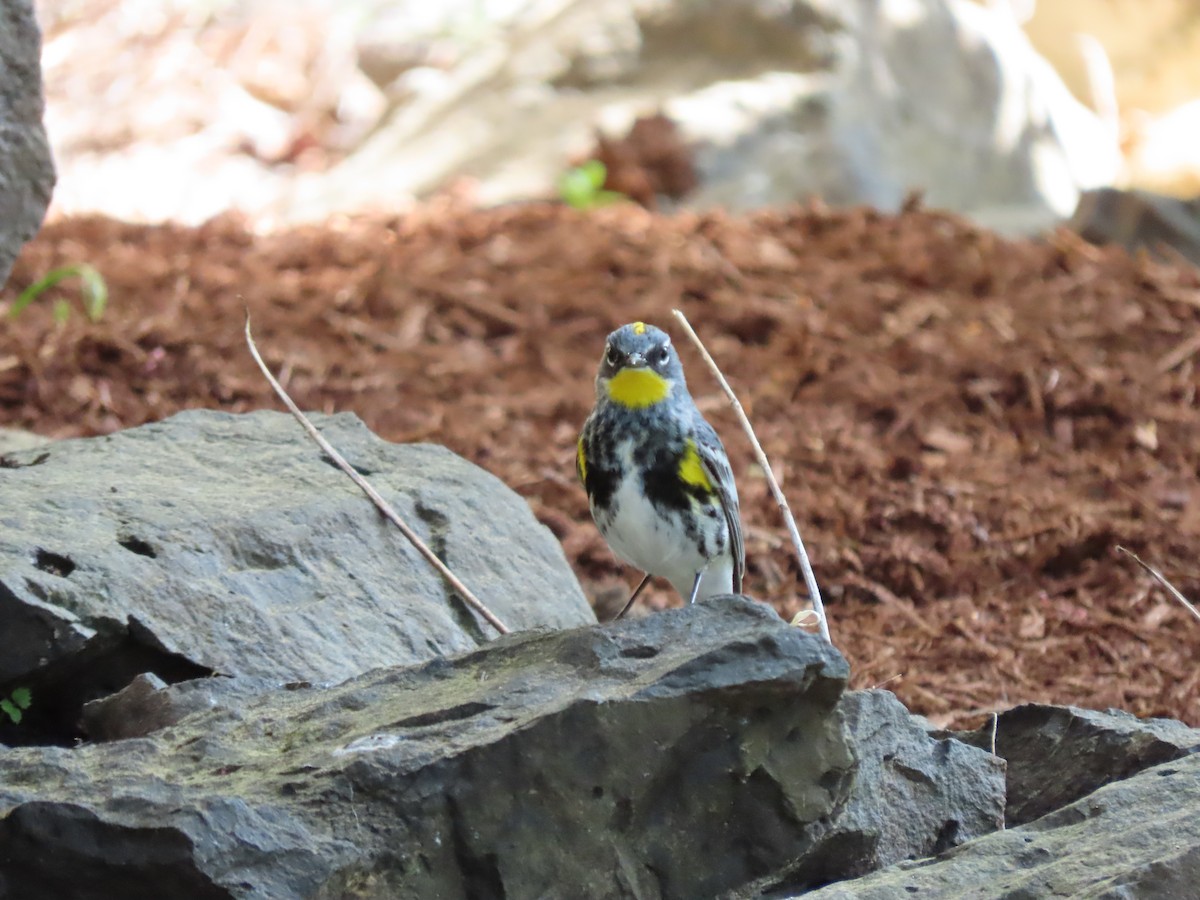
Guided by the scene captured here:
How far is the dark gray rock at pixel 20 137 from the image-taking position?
514cm

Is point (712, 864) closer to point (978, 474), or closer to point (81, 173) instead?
point (978, 474)

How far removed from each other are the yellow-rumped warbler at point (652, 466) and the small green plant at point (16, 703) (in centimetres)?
180

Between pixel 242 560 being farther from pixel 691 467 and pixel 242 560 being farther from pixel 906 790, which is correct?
pixel 906 790

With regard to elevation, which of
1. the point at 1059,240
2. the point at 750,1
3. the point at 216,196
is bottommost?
the point at 216,196

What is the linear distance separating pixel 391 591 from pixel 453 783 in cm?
169

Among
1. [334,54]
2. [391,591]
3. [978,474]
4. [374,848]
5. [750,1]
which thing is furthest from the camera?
[334,54]

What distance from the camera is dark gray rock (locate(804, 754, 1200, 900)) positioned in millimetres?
2799

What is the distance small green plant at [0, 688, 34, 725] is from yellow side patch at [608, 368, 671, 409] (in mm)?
1966


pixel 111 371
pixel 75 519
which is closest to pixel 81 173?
pixel 111 371

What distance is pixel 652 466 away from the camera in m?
4.82

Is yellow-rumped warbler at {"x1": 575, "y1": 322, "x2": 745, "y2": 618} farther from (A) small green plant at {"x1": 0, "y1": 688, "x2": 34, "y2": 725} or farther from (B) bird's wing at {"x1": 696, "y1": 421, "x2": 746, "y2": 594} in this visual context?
(A) small green plant at {"x1": 0, "y1": 688, "x2": 34, "y2": 725}

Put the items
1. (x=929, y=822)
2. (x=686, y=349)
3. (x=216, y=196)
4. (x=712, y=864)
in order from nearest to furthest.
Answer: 1. (x=712, y=864)
2. (x=929, y=822)
3. (x=686, y=349)
4. (x=216, y=196)

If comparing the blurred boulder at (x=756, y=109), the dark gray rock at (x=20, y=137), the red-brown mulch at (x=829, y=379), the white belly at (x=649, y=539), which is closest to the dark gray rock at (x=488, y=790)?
the white belly at (x=649, y=539)

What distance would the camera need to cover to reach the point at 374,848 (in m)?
2.88
